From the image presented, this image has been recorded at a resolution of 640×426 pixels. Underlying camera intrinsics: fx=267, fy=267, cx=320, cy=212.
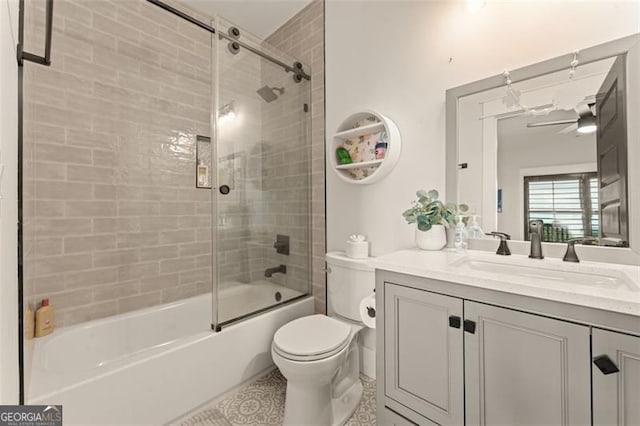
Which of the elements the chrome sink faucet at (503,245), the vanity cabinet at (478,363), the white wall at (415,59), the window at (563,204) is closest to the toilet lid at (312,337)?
the vanity cabinet at (478,363)

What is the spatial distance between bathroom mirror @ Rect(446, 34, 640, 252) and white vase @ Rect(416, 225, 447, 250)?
0.59ft

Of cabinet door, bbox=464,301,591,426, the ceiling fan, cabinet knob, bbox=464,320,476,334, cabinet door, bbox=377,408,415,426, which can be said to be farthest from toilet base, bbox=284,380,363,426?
the ceiling fan

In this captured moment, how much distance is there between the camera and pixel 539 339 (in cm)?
78

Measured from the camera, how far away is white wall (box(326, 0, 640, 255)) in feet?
3.71

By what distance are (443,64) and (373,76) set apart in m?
0.46

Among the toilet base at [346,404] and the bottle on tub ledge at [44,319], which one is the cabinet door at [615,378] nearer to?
the toilet base at [346,404]

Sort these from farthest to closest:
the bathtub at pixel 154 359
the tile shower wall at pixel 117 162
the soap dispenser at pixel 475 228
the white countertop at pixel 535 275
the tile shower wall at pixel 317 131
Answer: the tile shower wall at pixel 317 131, the tile shower wall at pixel 117 162, the soap dispenser at pixel 475 228, the bathtub at pixel 154 359, the white countertop at pixel 535 275

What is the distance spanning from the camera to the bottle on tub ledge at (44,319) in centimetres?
142

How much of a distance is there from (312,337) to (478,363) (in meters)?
0.81

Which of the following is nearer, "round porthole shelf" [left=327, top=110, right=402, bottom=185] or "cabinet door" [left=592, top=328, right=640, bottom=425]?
"cabinet door" [left=592, top=328, right=640, bottom=425]

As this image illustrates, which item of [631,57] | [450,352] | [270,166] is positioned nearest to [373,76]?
[270,166]

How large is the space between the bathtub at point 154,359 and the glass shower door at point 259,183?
6 cm

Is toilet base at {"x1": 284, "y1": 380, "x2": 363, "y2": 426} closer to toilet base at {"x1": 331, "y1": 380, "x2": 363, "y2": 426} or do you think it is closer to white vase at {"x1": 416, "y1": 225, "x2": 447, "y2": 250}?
toilet base at {"x1": 331, "y1": 380, "x2": 363, "y2": 426}

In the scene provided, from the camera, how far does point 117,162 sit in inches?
69.9
